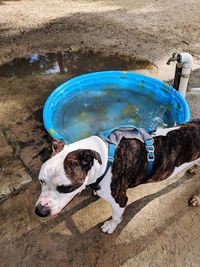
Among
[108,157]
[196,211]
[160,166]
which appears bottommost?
[196,211]

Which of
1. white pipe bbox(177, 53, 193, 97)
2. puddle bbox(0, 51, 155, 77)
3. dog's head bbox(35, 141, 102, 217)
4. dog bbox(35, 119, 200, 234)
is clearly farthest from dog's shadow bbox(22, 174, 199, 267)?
puddle bbox(0, 51, 155, 77)

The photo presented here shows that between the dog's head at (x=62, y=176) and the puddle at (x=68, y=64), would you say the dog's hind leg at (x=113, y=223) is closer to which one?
the dog's head at (x=62, y=176)

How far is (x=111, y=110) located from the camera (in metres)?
5.81

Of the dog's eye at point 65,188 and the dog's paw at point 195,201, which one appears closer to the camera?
the dog's eye at point 65,188

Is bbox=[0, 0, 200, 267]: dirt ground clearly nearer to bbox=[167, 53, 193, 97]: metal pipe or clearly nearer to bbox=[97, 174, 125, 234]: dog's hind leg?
bbox=[97, 174, 125, 234]: dog's hind leg

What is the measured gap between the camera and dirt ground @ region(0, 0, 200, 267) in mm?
3809

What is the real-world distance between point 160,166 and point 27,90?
3.54m

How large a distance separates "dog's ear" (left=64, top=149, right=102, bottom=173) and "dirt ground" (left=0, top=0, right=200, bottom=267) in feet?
4.31

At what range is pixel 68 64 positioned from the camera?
7.04 metres

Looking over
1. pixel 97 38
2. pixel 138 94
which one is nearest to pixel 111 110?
pixel 138 94

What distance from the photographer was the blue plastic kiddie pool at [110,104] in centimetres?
542

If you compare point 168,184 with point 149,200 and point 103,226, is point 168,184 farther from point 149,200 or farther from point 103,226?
point 103,226

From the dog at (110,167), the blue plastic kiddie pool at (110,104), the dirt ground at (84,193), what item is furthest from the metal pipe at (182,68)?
the dog at (110,167)

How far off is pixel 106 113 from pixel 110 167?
2.48 meters
